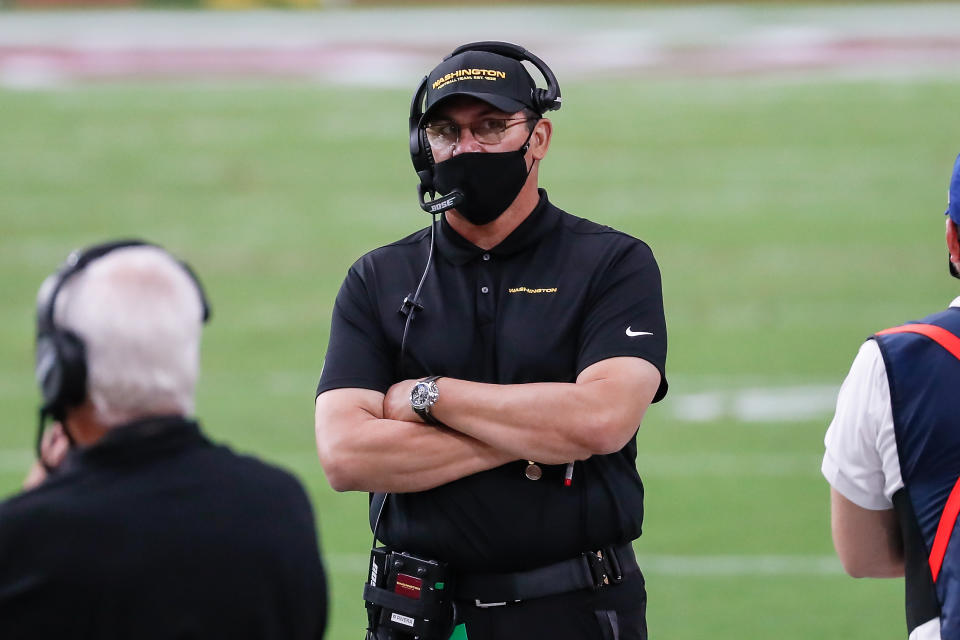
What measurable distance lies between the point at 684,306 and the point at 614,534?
33.7 ft

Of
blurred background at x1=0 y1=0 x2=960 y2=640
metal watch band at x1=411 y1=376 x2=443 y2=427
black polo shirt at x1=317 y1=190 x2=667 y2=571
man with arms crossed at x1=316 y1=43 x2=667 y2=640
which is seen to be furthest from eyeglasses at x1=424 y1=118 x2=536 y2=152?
blurred background at x1=0 y1=0 x2=960 y2=640

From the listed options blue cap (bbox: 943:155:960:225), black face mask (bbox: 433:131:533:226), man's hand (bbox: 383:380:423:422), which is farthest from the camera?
black face mask (bbox: 433:131:533:226)

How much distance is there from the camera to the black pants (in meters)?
3.38

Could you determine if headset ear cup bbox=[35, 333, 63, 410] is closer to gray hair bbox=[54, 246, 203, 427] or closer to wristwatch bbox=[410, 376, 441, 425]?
gray hair bbox=[54, 246, 203, 427]

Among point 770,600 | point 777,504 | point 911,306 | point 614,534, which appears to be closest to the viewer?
point 614,534

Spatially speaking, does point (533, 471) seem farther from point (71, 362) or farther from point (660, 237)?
point (660, 237)

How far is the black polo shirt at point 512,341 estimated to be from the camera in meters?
3.37

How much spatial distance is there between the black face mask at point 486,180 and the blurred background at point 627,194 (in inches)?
140

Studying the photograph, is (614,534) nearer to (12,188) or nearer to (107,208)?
(107,208)

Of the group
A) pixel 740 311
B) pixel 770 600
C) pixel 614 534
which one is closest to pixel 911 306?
pixel 740 311

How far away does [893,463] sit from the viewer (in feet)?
9.61

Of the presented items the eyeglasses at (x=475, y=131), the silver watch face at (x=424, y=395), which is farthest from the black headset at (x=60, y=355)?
the eyeglasses at (x=475, y=131)

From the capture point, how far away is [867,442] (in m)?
2.96

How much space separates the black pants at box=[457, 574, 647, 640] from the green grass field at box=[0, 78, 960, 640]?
336 cm
